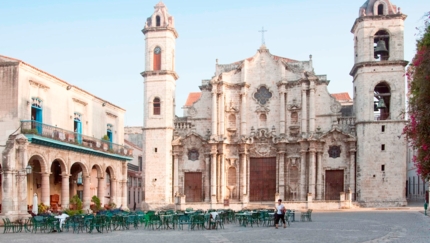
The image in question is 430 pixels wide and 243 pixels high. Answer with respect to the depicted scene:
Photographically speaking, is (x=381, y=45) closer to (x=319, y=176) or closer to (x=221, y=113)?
(x=319, y=176)

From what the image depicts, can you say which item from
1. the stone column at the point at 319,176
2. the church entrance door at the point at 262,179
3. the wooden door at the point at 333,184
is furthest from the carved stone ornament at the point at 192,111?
the wooden door at the point at 333,184

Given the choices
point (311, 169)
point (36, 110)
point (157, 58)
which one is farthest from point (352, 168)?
point (36, 110)

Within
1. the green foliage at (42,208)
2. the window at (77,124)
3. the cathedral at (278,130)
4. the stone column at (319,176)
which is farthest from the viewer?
the stone column at (319,176)

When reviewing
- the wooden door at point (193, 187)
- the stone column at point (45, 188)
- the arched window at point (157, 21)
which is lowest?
→ the wooden door at point (193, 187)

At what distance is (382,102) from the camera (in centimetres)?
4309

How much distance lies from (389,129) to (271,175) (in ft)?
33.8

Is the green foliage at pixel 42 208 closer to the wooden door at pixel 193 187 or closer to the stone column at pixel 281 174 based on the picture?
the wooden door at pixel 193 187

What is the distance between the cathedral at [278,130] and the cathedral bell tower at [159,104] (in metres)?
0.08

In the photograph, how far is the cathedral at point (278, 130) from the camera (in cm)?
4309

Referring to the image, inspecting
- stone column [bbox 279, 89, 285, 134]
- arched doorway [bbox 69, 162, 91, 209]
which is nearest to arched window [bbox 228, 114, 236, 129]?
stone column [bbox 279, 89, 285, 134]

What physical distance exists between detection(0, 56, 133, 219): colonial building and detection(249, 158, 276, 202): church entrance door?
1199 centimetres

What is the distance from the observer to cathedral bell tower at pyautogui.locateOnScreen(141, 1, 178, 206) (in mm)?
45344

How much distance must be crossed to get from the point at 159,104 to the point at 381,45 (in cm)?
1868

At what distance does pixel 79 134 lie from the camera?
3166cm
